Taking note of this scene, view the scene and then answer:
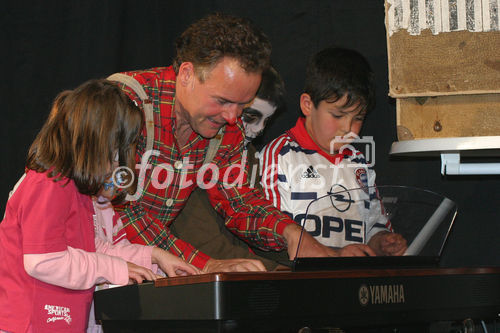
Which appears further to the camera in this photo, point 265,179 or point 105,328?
point 265,179

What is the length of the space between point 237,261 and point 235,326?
1.54ft

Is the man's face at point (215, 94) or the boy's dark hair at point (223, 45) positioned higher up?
the boy's dark hair at point (223, 45)

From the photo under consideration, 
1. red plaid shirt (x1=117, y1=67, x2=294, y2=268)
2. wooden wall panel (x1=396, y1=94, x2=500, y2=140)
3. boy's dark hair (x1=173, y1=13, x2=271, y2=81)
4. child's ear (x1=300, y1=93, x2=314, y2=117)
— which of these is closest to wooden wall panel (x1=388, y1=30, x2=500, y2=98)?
wooden wall panel (x1=396, y1=94, x2=500, y2=140)

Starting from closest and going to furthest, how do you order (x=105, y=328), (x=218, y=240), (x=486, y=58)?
1. (x=105, y=328)
2. (x=486, y=58)
3. (x=218, y=240)

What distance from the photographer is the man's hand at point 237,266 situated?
1.57 metres

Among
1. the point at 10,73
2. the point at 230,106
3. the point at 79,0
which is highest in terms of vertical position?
the point at 79,0

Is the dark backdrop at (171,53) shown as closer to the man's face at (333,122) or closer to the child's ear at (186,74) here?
the man's face at (333,122)

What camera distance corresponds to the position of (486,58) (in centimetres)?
190

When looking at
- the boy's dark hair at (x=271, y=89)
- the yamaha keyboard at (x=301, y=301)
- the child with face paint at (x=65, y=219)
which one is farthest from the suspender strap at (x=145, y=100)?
the yamaha keyboard at (x=301, y=301)

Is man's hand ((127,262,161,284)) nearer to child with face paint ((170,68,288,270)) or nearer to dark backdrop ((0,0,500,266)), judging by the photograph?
child with face paint ((170,68,288,270))

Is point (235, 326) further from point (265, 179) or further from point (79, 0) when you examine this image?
point (79, 0)

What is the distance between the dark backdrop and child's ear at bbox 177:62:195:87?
2.63 ft

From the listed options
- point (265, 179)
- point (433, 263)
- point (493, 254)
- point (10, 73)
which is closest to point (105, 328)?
point (433, 263)

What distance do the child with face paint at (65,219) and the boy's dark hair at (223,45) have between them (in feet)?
1.32
